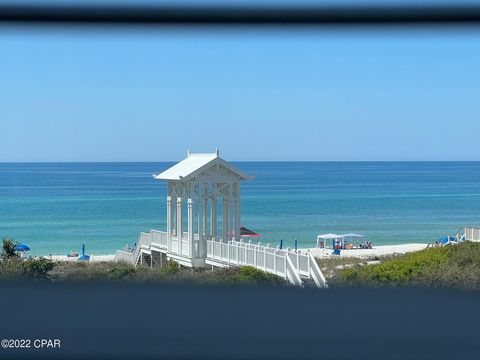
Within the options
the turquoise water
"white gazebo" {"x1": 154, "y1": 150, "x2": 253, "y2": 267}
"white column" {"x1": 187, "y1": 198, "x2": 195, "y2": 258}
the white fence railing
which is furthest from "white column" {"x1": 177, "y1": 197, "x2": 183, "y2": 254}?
the turquoise water

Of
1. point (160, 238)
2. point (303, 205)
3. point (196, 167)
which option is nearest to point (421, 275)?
point (196, 167)

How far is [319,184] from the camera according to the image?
64.2 meters

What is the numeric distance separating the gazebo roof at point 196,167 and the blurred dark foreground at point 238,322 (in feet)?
39.0

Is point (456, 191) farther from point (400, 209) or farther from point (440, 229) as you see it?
point (440, 229)

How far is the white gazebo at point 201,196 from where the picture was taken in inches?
557

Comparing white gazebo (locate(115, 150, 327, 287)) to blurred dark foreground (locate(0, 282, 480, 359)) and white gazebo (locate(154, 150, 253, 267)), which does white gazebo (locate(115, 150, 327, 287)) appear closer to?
white gazebo (locate(154, 150, 253, 267))

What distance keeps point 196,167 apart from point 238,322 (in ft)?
40.6

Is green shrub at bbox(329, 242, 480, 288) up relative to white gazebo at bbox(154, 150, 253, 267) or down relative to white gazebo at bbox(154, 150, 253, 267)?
down

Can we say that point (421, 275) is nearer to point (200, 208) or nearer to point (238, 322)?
point (238, 322)

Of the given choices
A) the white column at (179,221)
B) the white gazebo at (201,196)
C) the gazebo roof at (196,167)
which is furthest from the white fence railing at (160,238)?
the gazebo roof at (196,167)

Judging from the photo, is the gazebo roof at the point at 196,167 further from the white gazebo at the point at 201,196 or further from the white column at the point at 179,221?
the white column at the point at 179,221

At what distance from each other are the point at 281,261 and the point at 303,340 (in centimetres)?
772

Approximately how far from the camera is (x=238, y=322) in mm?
1732

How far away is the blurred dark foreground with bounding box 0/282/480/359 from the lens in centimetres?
167
